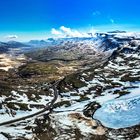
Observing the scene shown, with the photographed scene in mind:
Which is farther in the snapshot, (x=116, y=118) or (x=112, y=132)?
(x=116, y=118)

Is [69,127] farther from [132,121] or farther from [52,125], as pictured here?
[132,121]

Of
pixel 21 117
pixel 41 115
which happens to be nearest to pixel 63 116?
pixel 41 115

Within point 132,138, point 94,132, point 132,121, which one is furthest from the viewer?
point 132,121

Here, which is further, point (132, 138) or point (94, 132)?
point (94, 132)

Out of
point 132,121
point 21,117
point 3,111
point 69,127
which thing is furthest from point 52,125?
point 132,121

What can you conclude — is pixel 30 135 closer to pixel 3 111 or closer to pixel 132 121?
pixel 3 111

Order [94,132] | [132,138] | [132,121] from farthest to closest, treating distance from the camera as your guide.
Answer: [132,121] → [94,132] → [132,138]

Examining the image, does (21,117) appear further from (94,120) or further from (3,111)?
(94,120)
